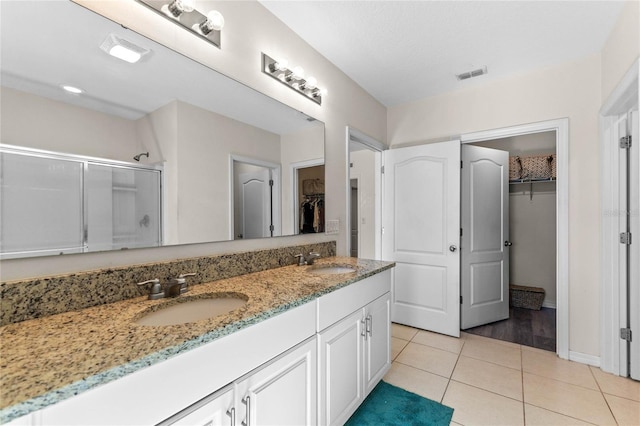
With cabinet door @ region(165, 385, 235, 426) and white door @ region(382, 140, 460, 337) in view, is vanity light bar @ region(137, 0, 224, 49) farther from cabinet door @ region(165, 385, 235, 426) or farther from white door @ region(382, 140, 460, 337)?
white door @ region(382, 140, 460, 337)

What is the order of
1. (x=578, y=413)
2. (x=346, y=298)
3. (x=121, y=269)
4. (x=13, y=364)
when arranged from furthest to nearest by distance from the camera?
(x=578, y=413), (x=346, y=298), (x=121, y=269), (x=13, y=364)

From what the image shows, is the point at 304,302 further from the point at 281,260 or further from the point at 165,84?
the point at 165,84

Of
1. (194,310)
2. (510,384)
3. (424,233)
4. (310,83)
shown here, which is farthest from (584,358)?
(310,83)

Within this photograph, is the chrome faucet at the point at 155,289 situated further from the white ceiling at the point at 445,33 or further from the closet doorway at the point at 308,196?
the white ceiling at the point at 445,33

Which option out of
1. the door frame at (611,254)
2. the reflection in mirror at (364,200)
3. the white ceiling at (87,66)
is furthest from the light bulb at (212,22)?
the door frame at (611,254)

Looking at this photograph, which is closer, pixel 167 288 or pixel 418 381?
pixel 167 288

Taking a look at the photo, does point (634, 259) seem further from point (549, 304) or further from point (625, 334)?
point (549, 304)

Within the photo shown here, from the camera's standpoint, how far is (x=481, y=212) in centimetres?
306

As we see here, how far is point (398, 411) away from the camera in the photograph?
5.65ft

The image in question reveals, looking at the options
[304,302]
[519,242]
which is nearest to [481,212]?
[519,242]

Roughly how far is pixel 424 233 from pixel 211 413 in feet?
8.65

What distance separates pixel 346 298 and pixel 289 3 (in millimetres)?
1854

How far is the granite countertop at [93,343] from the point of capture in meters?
0.56

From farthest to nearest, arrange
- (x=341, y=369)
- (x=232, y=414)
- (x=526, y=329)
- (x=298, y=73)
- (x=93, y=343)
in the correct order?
(x=526, y=329)
(x=298, y=73)
(x=341, y=369)
(x=232, y=414)
(x=93, y=343)
